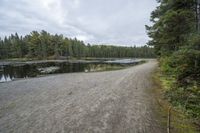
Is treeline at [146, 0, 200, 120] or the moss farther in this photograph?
treeline at [146, 0, 200, 120]

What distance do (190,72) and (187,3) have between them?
6.92 meters

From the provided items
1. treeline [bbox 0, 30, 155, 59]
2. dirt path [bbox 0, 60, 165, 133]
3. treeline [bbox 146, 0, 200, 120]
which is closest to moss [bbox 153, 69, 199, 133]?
treeline [bbox 146, 0, 200, 120]

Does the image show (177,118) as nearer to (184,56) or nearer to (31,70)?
(184,56)

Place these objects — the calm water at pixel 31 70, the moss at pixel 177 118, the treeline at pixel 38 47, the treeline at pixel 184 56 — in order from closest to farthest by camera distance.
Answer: the moss at pixel 177 118 < the treeline at pixel 184 56 < the calm water at pixel 31 70 < the treeline at pixel 38 47

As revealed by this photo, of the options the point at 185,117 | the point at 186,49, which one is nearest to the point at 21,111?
the point at 185,117

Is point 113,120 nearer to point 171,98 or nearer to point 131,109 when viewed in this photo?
point 131,109

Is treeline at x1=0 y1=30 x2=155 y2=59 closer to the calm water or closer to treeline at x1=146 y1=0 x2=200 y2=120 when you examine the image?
the calm water

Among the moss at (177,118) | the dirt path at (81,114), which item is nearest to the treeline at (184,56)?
the moss at (177,118)

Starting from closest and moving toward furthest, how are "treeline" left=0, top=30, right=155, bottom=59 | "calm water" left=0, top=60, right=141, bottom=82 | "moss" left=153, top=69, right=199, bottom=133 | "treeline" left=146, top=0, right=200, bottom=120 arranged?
"moss" left=153, top=69, right=199, bottom=133 < "treeline" left=146, top=0, right=200, bottom=120 < "calm water" left=0, top=60, right=141, bottom=82 < "treeline" left=0, top=30, right=155, bottom=59

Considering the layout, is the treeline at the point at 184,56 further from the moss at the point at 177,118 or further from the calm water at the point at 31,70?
the calm water at the point at 31,70

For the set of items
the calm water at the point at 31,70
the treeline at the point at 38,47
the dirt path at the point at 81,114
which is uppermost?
the treeline at the point at 38,47

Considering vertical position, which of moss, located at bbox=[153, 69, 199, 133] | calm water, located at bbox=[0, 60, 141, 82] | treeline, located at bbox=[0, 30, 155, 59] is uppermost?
treeline, located at bbox=[0, 30, 155, 59]

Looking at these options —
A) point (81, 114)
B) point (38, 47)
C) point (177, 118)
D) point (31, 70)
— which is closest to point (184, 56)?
point (177, 118)

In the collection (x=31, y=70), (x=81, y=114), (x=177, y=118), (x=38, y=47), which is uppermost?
(x=38, y=47)
